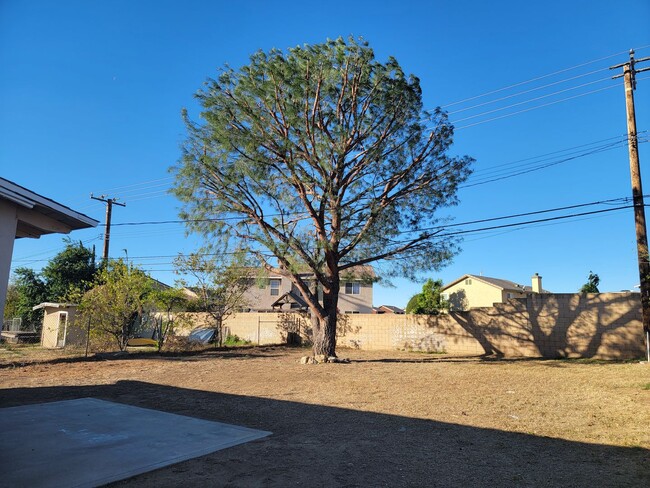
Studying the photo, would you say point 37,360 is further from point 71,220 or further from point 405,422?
point 405,422

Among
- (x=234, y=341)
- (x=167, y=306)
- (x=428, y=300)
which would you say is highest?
(x=428, y=300)

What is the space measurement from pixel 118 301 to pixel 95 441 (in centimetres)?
1405

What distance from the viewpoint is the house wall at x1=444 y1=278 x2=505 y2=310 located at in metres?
44.5

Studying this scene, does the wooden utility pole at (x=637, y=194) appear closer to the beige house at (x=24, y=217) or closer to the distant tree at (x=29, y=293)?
the beige house at (x=24, y=217)

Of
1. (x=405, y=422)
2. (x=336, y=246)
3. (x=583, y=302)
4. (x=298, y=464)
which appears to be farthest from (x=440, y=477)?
(x=583, y=302)

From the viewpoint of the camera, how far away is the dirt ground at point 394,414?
16.6 ft

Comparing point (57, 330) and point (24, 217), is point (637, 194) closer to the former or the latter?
point (24, 217)

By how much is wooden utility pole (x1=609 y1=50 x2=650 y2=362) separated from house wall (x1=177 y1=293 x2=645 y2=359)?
138cm

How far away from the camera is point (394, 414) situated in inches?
332

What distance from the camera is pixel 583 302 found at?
17266mm

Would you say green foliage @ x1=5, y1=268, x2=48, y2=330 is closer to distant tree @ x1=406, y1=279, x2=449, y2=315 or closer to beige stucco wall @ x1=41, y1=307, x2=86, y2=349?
beige stucco wall @ x1=41, y1=307, x2=86, y2=349

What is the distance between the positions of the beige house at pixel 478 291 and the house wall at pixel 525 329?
2287 cm

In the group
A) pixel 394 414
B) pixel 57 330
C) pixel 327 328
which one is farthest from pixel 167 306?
pixel 394 414

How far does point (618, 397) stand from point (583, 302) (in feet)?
29.0
